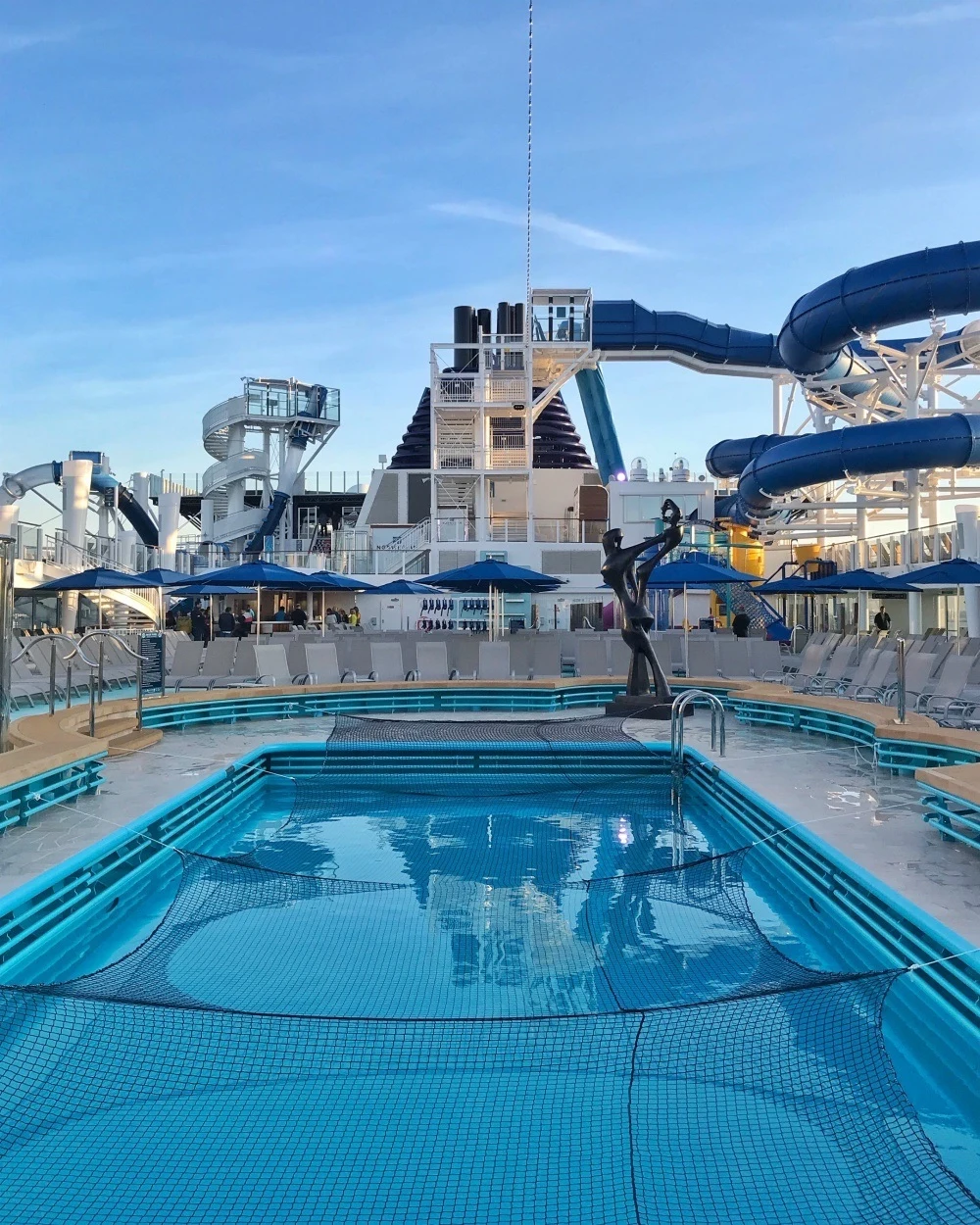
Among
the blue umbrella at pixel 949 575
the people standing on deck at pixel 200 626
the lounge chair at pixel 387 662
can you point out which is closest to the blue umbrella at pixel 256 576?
the lounge chair at pixel 387 662

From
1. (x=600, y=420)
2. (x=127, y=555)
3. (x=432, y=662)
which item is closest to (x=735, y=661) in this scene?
(x=432, y=662)

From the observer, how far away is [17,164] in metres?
15.2

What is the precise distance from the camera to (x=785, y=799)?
672 cm

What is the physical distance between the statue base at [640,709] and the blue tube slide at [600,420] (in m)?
25.6

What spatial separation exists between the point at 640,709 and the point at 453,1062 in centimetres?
797

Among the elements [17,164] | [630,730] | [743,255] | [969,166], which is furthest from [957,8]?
[17,164]

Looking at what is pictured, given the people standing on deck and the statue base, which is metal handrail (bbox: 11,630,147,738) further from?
the people standing on deck

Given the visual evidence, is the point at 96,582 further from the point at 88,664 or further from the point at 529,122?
the point at 529,122

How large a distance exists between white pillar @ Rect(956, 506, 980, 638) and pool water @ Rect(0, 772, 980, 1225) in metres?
15.4

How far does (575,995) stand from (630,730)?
6.39 m

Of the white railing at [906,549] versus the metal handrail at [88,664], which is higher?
the white railing at [906,549]

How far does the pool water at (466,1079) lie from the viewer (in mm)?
2666

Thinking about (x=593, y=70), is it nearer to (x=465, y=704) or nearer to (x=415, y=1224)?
(x=465, y=704)

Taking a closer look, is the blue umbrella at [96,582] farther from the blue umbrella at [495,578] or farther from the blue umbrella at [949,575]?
the blue umbrella at [949,575]
